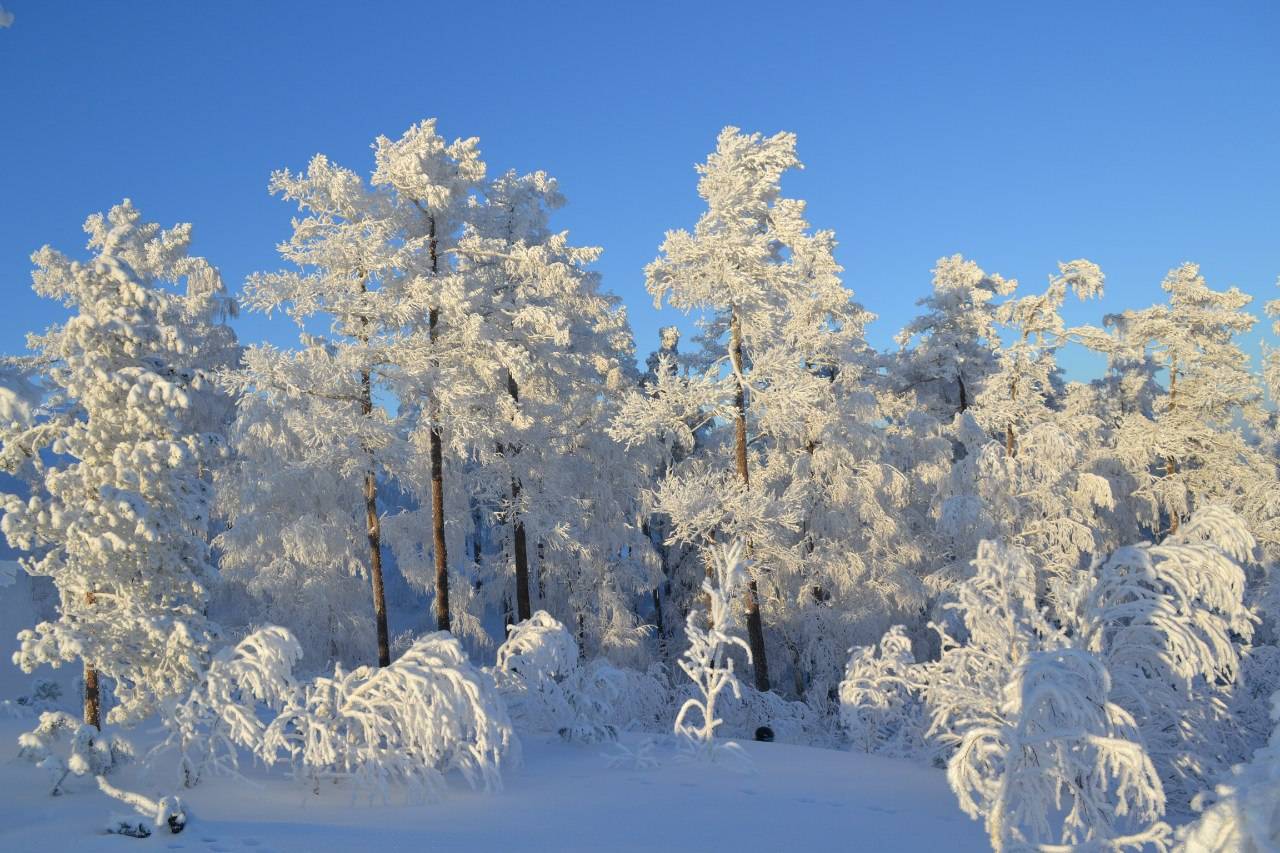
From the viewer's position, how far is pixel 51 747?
293 inches

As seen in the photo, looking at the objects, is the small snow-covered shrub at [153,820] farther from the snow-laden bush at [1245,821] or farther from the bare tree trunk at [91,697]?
the snow-laden bush at [1245,821]

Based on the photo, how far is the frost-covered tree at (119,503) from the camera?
8.84 m

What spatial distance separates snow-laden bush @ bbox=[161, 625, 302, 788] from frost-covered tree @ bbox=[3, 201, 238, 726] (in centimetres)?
144

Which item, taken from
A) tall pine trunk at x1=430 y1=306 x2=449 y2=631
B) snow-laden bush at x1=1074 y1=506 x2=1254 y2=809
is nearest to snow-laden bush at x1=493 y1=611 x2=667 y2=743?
tall pine trunk at x1=430 y1=306 x2=449 y2=631

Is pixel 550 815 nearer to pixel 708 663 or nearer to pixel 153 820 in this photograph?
pixel 153 820

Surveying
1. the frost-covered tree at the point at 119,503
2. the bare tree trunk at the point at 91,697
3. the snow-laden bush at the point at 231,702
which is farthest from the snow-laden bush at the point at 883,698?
the bare tree trunk at the point at 91,697

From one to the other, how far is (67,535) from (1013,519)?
19.1m

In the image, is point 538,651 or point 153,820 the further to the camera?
point 538,651

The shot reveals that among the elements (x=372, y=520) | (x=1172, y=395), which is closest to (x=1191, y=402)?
(x=1172, y=395)

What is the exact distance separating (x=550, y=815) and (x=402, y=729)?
1746 millimetres

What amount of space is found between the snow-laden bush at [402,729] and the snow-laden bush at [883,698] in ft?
20.3

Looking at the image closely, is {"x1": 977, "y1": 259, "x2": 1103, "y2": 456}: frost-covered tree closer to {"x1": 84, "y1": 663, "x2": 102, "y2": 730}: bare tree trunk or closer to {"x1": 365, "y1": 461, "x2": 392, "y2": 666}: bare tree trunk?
{"x1": 365, "y1": 461, "x2": 392, "y2": 666}: bare tree trunk

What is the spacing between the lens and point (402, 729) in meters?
7.69

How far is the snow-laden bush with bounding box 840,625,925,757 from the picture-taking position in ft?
39.9
